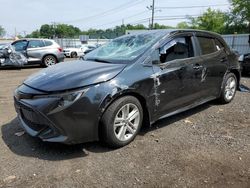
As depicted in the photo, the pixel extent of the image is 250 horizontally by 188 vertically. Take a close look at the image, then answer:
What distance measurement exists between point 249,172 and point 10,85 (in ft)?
24.2

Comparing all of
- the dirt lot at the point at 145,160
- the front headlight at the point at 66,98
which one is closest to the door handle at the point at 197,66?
the dirt lot at the point at 145,160

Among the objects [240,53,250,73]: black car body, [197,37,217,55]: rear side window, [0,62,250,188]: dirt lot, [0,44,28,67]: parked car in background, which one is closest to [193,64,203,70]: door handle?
[197,37,217,55]: rear side window

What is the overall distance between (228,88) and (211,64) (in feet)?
3.54

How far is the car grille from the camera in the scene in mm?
3484

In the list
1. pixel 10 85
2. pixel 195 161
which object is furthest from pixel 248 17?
pixel 195 161

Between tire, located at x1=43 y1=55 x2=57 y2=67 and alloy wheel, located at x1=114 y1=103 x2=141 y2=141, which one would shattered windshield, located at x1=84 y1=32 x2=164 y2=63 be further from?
tire, located at x1=43 y1=55 x2=57 y2=67

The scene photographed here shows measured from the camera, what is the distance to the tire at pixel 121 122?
3641 millimetres

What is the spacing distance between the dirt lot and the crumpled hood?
2.89 ft

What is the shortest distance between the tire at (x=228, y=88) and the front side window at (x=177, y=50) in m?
1.37

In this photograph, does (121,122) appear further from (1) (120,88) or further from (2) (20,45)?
(2) (20,45)

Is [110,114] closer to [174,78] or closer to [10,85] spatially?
[174,78]

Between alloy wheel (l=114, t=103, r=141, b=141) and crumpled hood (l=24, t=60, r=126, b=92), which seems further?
alloy wheel (l=114, t=103, r=141, b=141)

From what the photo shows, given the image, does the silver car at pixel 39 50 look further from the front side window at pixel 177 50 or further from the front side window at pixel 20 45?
the front side window at pixel 177 50

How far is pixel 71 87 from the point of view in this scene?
3461 millimetres
